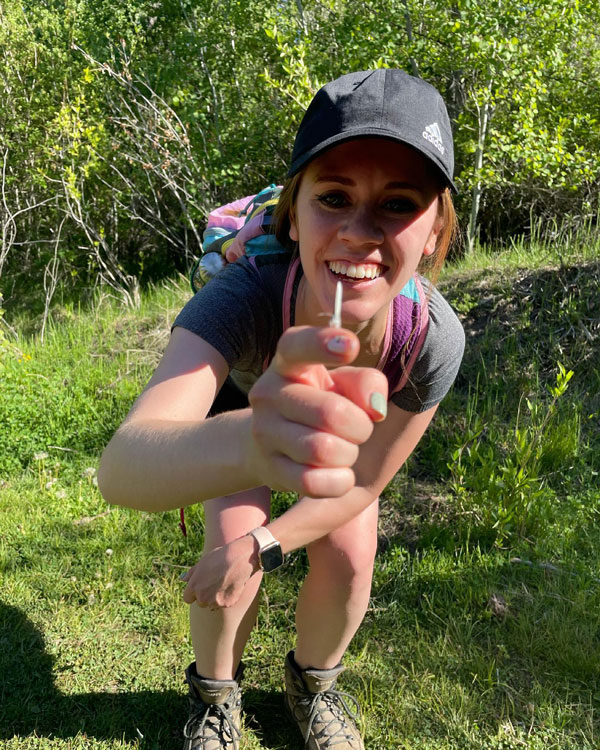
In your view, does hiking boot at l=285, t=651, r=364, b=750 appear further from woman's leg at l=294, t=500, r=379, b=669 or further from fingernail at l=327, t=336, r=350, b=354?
fingernail at l=327, t=336, r=350, b=354

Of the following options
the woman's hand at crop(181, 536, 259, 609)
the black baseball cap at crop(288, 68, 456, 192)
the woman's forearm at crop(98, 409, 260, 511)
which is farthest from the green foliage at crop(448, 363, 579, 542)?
the woman's forearm at crop(98, 409, 260, 511)

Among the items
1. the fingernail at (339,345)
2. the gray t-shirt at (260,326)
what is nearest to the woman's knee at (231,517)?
the gray t-shirt at (260,326)

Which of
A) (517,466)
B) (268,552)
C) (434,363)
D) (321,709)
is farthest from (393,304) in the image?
(517,466)

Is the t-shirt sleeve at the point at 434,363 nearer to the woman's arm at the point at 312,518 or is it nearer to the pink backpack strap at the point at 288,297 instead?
the woman's arm at the point at 312,518

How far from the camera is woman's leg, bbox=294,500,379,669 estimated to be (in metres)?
2.20

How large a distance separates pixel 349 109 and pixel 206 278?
78 centimetres

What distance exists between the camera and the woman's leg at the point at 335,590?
2197 mm

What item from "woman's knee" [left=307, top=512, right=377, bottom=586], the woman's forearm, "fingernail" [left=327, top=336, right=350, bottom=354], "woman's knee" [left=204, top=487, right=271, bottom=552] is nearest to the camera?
"fingernail" [left=327, top=336, right=350, bottom=354]

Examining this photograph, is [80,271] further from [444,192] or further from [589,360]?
[444,192]

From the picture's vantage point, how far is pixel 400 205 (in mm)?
1688

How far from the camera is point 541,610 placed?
8.92 ft

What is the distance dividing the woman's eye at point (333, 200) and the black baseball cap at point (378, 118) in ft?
0.30

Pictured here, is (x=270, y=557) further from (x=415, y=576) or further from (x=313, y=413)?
(x=415, y=576)

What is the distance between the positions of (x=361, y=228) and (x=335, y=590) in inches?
47.5
